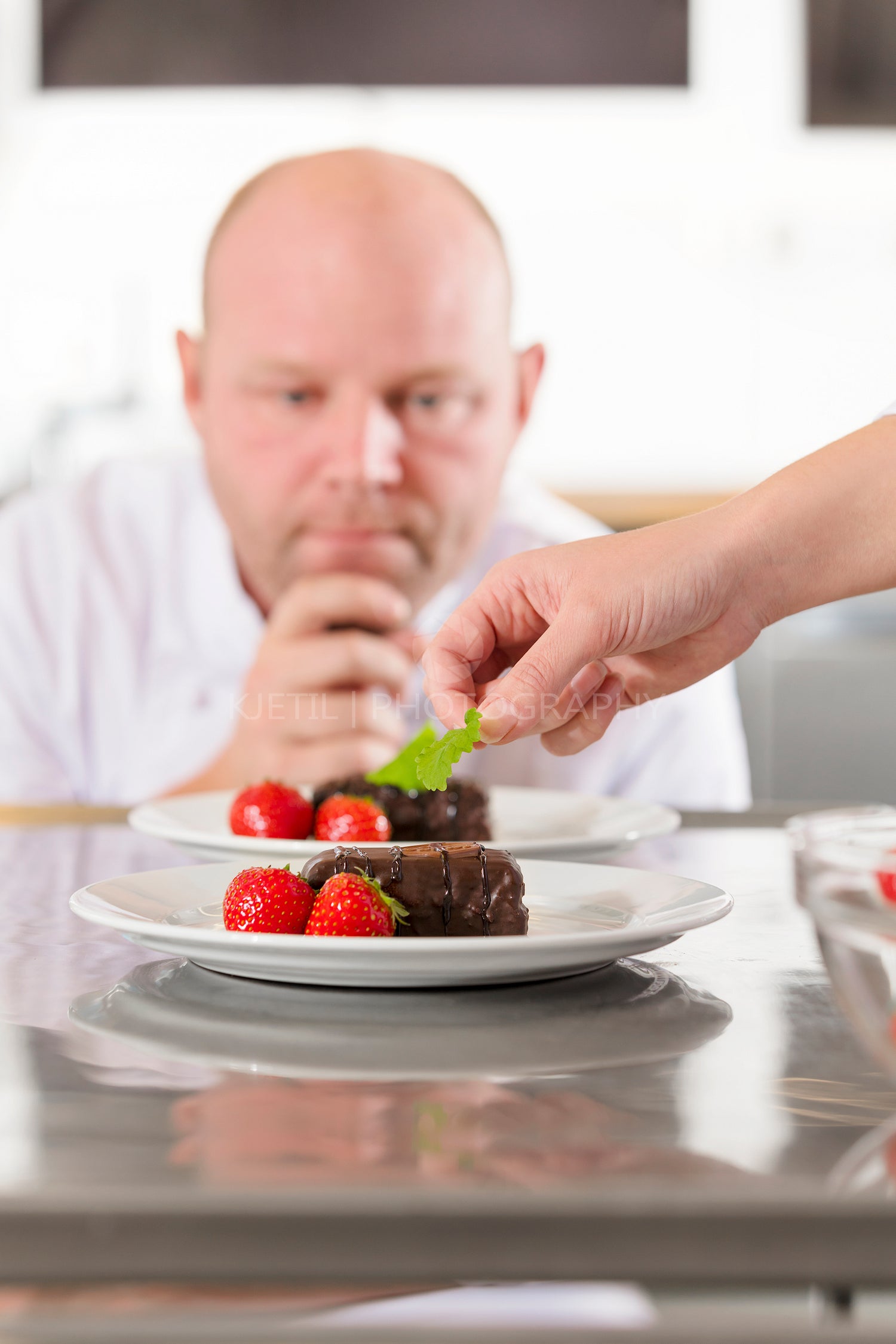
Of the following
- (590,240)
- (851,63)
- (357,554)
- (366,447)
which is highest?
(851,63)

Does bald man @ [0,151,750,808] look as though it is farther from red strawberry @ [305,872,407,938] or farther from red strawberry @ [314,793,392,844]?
red strawberry @ [305,872,407,938]

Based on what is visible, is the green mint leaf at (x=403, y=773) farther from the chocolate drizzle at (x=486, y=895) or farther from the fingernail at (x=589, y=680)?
the chocolate drizzle at (x=486, y=895)

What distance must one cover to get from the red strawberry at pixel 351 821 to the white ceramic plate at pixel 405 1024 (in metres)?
0.33

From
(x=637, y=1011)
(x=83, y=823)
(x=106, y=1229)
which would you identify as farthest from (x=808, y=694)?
(x=106, y=1229)

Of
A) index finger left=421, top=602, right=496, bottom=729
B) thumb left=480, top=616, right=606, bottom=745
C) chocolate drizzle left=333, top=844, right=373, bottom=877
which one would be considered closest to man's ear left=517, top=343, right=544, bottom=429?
index finger left=421, top=602, right=496, bottom=729

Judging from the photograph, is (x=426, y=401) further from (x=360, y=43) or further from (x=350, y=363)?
(x=360, y=43)

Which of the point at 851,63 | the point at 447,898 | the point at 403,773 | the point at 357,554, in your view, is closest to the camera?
the point at 447,898

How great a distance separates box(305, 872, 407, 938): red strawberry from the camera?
670 millimetres

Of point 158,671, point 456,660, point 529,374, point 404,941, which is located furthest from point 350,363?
point 404,941

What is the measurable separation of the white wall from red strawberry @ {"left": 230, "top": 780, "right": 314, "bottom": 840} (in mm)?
2532

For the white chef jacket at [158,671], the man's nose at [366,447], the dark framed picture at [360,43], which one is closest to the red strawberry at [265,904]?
the man's nose at [366,447]

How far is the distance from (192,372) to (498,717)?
6.12 ft

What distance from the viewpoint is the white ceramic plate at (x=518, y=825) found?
40.1 inches

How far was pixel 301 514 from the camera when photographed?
2383 millimetres
